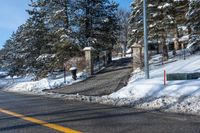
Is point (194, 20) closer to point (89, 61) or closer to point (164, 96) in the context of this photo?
point (89, 61)

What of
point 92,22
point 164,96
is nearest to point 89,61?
point 92,22

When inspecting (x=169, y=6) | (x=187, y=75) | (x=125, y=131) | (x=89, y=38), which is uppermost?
(x=169, y=6)

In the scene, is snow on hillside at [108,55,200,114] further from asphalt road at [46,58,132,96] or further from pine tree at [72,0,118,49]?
pine tree at [72,0,118,49]

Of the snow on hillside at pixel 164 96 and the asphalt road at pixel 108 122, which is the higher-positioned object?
the snow on hillside at pixel 164 96

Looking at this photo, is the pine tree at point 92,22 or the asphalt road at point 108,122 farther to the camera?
the pine tree at point 92,22

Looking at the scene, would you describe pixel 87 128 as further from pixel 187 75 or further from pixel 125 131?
pixel 187 75

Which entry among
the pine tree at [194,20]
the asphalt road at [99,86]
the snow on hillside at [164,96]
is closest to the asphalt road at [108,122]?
the snow on hillside at [164,96]

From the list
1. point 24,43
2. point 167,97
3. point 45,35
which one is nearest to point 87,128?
point 167,97

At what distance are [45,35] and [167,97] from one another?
2650 centimetres

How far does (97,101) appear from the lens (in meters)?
14.6

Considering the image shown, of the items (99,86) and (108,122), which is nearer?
(108,122)

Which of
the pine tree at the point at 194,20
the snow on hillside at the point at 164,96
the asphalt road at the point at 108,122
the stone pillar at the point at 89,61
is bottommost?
the asphalt road at the point at 108,122

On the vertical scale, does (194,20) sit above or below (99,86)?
above

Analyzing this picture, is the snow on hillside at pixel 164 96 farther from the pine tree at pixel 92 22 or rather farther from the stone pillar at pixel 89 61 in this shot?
the pine tree at pixel 92 22
